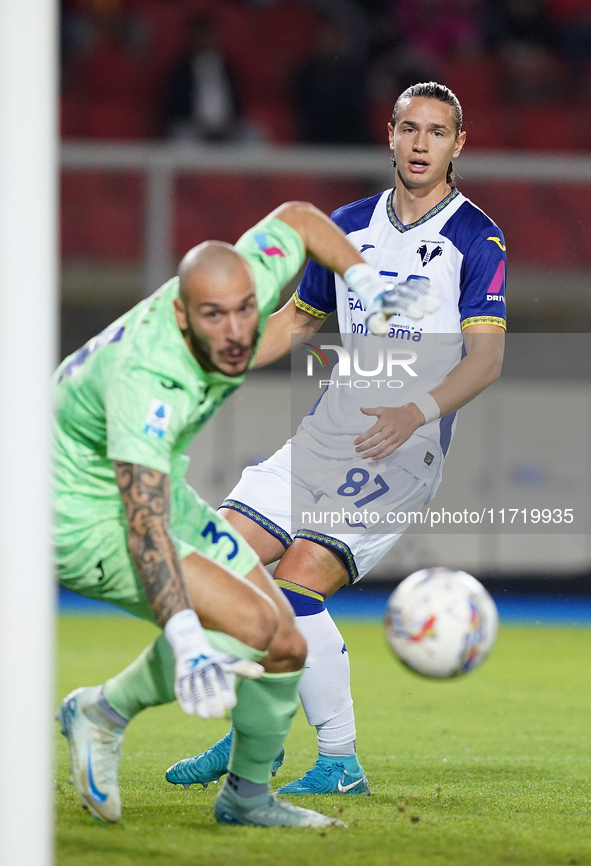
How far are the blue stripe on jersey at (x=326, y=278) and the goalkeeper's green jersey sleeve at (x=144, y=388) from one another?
43.9 inches

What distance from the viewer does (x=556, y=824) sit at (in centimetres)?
375

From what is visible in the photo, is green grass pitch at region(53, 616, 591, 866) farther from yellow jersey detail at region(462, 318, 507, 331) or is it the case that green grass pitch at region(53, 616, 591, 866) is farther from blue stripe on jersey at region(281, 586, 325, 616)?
yellow jersey detail at region(462, 318, 507, 331)

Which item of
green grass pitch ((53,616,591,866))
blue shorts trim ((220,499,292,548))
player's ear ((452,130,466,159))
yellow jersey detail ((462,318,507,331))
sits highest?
player's ear ((452,130,466,159))

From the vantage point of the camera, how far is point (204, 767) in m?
4.27

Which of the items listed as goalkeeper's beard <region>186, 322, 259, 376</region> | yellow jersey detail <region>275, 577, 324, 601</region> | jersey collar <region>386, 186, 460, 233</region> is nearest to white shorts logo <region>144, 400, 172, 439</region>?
goalkeeper's beard <region>186, 322, 259, 376</region>

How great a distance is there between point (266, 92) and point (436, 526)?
5.56m

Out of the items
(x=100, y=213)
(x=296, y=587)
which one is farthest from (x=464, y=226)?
(x=100, y=213)

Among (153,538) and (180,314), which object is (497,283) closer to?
(180,314)

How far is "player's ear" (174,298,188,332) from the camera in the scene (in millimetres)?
3303

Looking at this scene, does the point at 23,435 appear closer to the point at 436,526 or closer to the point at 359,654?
the point at 359,654

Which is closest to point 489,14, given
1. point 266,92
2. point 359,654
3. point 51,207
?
point 266,92

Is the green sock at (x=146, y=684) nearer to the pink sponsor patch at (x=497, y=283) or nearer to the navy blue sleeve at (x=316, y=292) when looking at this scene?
the navy blue sleeve at (x=316, y=292)

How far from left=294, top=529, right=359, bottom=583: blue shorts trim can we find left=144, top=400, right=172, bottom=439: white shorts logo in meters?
1.50

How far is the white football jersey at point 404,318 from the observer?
181 inches
